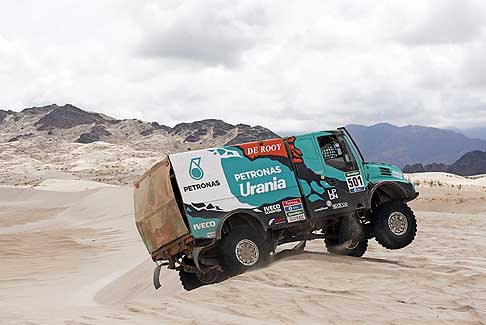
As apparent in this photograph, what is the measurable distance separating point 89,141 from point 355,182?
105898mm

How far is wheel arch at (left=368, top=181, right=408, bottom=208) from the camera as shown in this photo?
39.6ft

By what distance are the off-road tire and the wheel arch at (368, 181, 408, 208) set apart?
818 millimetres

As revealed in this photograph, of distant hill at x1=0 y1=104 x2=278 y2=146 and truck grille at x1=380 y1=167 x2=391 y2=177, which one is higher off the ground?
distant hill at x1=0 y1=104 x2=278 y2=146

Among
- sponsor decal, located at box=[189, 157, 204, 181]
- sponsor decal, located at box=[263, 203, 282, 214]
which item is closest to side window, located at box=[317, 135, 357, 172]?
sponsor decal, located at box=[263, 203, 282, 214]

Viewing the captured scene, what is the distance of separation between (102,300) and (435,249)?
7.68 meters

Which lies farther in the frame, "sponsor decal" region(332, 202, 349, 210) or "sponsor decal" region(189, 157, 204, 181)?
"sponsor decal" region(332, 202, 349, 210)

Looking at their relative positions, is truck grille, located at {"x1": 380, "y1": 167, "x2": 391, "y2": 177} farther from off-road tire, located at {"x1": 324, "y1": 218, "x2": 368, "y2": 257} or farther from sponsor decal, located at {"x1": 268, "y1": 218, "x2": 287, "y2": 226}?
sponsor decal, located at {"x1": 268, "y1": 218, "x2": 287, "y2": 226}

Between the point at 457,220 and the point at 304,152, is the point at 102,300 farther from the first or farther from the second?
the point at 457,220

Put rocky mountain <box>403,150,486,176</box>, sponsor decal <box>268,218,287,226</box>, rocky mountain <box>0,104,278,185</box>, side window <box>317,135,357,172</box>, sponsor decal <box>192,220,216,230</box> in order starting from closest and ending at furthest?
1. sponsor decal <box>192,220,216,230</box>
2. sponsor decal <box>268,218,287,226</box>
3. side window <box>317,135,357,172</box>
4. rocky mountain <box>0,104,278,185</box>
5. rocky mountain <box>403,150,486,176</box>

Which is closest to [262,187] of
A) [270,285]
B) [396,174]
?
[270,285]

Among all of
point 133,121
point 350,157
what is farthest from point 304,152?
point 133,121

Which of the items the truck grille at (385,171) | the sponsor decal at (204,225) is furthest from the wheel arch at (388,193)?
the sponsor decal at (204,225)

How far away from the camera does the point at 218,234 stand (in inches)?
410

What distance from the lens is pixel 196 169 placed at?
10539 millimetres
